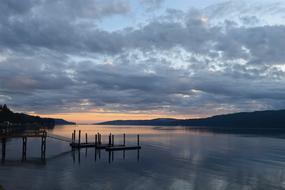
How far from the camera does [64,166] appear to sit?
183ft

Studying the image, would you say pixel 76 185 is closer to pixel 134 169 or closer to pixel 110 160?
pixel 134 169

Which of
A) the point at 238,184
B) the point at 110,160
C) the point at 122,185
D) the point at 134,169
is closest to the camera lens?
the point at 122,185

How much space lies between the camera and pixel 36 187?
37.8 m

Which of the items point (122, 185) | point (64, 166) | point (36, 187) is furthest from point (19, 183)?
point (64, 166)

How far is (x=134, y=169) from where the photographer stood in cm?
5462

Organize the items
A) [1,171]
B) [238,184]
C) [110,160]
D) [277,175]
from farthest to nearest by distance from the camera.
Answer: [110,160] → [277,175] → [1,171] → [238,184]

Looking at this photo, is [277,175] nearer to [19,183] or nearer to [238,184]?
[238,184]

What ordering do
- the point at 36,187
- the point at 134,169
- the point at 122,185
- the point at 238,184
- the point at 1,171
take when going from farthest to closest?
the point at 134,169 → the point at 1,171 → the point at 238,184 → the point at 122,185 → the point at 36,187

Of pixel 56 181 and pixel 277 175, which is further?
pixel 277 175

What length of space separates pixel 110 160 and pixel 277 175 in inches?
1206

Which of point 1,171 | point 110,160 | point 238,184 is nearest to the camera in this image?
point 238,184

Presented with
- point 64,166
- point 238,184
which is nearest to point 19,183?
point 64,166

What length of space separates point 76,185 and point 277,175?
30.2 metres

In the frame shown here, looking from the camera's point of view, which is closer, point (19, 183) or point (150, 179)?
point (19, 183)
